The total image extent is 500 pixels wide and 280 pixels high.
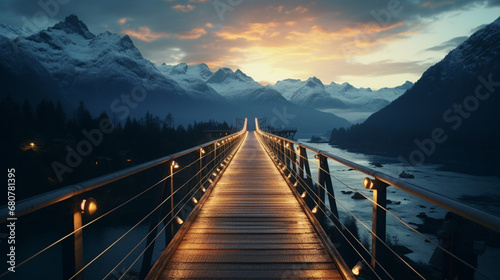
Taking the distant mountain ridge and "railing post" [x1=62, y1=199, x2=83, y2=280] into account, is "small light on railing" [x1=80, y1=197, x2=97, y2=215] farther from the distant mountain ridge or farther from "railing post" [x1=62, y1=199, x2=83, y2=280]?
the distant mountain ridge

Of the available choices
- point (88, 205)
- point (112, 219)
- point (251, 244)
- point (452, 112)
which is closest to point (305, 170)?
point (251, 244)

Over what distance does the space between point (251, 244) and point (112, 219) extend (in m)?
40.2

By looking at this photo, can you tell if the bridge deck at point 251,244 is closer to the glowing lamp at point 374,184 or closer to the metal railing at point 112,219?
the metal railing at point 112,219

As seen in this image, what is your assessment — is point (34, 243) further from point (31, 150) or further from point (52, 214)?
point (31, 150)

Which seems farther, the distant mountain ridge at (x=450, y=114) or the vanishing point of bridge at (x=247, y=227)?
the distant mountain ridge at (x=450, y=114)

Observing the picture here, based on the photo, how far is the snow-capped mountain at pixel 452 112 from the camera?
10306 cm

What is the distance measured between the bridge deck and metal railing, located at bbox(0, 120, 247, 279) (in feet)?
1.12

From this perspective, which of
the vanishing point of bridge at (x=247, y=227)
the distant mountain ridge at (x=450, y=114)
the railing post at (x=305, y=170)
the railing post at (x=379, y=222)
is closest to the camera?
the vanishing point of bridge at (x=247, y=227)

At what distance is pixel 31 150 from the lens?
53.6 metres

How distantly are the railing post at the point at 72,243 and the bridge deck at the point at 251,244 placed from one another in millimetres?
1109

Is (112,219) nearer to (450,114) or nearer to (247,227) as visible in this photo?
(247,227)

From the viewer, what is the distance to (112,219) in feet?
126

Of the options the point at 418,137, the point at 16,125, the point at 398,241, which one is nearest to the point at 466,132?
the point at 418,137

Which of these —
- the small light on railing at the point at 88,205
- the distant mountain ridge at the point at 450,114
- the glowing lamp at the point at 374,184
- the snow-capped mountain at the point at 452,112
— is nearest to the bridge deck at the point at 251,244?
the glowing lamp at the point at 374,184
